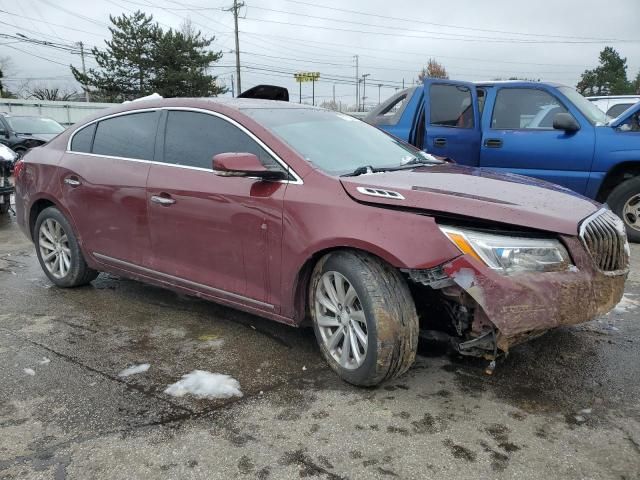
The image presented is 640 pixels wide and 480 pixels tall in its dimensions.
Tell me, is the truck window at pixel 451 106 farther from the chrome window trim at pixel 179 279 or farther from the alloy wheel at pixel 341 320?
the alloy wheel at pixel 341 320

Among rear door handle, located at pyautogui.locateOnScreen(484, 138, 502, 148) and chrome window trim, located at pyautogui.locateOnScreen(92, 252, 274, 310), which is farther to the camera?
rear door handle, located at pyautogui.locateOnScreen(484, 138, 502, 148)

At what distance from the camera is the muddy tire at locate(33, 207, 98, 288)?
4867mm

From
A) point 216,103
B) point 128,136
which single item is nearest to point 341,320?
point 216,103

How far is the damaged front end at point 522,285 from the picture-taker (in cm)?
271

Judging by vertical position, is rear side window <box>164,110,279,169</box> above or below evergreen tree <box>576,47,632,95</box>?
below

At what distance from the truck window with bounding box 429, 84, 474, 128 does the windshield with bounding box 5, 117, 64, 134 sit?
12624mm

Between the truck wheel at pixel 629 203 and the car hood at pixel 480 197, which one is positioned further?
the truck wheel at pixel 629 203

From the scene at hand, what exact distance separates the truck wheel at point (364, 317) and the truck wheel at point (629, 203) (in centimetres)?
453

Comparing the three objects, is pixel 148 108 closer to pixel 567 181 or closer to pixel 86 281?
pixel 86 281

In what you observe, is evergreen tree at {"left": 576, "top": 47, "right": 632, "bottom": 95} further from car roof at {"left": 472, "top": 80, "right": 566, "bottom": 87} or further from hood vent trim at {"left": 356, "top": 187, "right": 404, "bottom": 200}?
hood vent trim at {"left": 356, "top": 187, "right": 404, "bottom": 200}

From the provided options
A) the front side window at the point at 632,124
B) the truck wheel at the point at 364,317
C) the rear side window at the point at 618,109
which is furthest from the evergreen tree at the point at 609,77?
the truck wheel at the point at 364,317

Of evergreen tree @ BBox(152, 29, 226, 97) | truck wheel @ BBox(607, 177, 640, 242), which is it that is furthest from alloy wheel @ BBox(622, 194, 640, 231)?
evergreen tree @ BBox(152, 29, 226, 97)

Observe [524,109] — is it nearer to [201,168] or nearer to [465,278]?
[201,168]

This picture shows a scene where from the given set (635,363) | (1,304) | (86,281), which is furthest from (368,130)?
(1,304)
